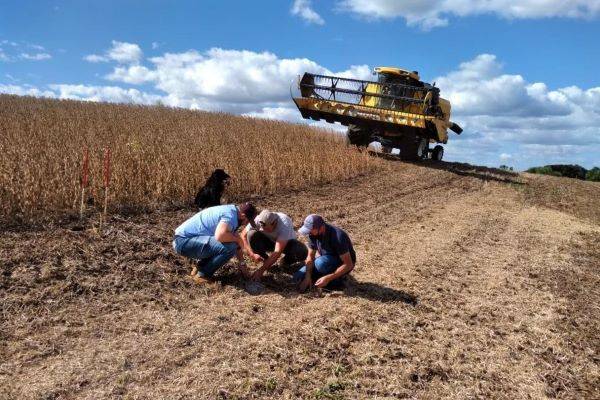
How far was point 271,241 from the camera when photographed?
21.1ft

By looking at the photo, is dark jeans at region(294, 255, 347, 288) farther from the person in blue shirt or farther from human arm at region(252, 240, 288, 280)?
the person in blue shirt

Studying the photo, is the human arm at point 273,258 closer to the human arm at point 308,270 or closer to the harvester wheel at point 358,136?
the human arm at point 308,270

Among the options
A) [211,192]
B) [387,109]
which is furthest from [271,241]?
[387,109]

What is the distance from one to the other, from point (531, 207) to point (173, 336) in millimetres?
10464

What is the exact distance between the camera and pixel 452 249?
8039 millimetres

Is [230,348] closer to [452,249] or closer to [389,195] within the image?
[452,249]

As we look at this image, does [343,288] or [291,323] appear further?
[343,288]

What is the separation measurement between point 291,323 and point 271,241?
1777mm

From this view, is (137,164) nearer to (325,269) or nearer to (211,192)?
(211,192)

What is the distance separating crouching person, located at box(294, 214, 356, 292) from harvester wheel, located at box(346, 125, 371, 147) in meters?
11.9

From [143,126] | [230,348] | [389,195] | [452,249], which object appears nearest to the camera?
[230,348]

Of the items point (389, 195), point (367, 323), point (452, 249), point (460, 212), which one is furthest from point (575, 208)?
point (367, 323)

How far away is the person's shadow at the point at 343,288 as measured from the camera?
18.7 ft

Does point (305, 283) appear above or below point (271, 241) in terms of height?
below
